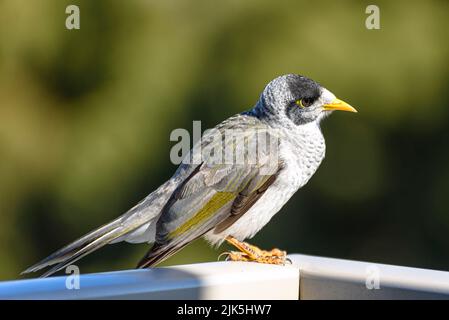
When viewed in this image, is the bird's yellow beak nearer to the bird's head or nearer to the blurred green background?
the bird's head

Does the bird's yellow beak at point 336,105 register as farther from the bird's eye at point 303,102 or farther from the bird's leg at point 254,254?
the bird's leg at point 254,254

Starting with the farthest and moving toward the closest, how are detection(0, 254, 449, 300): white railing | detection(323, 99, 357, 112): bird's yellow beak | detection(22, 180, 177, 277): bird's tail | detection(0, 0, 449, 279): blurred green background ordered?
detection(0, 0, 449, 279): blurred green background, detection(323, 99, 357, 112): bird's yellow beak, detection(22, 180, 177, 277): bird's tail, detection(0, 254, 449, 300): white railing

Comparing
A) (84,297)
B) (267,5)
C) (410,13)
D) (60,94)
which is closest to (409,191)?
(410,13)

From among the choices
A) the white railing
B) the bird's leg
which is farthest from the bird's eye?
the white railing

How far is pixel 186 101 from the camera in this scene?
26.7ft

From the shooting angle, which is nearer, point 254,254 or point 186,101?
point 254,254

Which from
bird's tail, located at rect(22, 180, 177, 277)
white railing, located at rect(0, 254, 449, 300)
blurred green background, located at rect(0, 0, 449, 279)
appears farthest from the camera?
blurred green background, located at rect(0, 0, 449, 279)

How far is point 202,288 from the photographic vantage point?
307 cm

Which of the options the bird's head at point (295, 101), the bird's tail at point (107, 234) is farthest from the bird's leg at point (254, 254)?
the bird's head at point (295, 101)

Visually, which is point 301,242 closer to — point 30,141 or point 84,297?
point 30,141

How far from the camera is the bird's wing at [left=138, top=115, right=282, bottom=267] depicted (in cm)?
399

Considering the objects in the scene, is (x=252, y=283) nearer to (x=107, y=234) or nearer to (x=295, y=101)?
(x=107, y=234)

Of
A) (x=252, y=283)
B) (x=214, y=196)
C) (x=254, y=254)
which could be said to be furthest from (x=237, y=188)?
(x=252, y=283)

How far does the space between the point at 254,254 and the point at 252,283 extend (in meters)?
0.91
